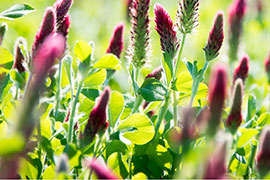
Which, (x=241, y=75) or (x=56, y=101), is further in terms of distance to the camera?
(x=241, y=75)

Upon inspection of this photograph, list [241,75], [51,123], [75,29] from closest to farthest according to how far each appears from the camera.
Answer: [51,123], [241,75], [75,29]

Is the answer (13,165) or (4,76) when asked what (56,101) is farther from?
(13,165)

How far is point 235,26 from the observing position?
2.76 m

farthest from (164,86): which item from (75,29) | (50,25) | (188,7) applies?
(75,29)

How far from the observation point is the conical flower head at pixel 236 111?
1.01 m

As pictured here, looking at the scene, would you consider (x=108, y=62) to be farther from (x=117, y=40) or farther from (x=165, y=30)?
(x=117, y=40)

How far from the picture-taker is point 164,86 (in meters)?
1.38

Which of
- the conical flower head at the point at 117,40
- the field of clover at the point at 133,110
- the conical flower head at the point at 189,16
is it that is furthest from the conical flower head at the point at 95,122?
the conical flower head at the point at 117,40

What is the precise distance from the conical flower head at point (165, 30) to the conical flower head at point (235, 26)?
117 centimetres

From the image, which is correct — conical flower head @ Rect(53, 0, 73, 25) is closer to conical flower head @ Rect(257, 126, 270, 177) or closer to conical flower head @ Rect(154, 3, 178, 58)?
conical flower head @ Rect(154, 3, 178, 58)

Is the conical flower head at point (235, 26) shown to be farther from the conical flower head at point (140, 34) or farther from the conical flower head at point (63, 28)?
the conical flower head at point (63, 28)

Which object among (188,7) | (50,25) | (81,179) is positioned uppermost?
(188,7)

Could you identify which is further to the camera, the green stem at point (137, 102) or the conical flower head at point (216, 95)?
the green stem at point (137, 102)

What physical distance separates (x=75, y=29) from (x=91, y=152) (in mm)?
4205
